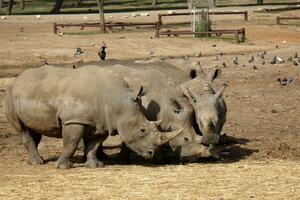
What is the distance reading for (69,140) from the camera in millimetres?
12609

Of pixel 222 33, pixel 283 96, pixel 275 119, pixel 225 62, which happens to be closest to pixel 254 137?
pixel 275 119

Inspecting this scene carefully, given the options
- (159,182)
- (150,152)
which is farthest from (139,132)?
(159,182)

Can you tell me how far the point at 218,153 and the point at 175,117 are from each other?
889mm

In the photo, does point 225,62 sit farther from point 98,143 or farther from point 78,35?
point 98,143

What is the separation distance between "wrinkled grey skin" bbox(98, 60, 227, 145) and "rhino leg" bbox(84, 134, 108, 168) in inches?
60.8

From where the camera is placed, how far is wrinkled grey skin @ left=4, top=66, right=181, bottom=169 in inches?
494

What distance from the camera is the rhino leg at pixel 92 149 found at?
12.7 metres

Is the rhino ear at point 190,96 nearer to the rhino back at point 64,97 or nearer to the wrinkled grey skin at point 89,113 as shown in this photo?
the wrinkled grey skin at point 89,113

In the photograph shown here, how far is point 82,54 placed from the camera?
117 ft

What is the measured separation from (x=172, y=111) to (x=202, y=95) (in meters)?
0.62

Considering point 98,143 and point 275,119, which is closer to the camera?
point 98,143

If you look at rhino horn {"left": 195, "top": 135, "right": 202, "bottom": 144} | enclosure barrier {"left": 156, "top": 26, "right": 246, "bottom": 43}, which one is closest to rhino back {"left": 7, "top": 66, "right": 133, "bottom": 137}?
rhino horn {"left": 195, "top": 135, "right": 202, "bottom": 144}

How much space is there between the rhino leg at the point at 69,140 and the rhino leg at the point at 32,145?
0.68 metres

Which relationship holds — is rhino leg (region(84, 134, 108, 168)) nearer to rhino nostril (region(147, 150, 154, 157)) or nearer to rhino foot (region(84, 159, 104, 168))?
rhino foot (region(84, 159, 104, 168))
